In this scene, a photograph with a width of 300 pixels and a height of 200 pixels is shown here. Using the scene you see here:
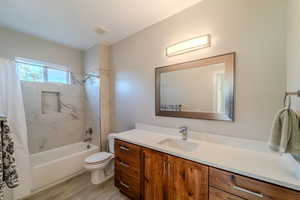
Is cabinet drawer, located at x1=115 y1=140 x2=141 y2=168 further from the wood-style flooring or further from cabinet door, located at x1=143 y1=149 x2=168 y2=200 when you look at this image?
the wood-style flooring

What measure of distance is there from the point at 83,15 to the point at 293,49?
2.35m

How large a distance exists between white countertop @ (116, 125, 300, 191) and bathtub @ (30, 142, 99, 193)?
1.46m

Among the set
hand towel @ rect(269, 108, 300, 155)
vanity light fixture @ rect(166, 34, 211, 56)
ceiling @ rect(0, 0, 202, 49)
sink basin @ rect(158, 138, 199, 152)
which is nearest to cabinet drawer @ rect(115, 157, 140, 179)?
sink basin @ rect(158, 138, 199, 152)

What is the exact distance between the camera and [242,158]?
1.13 meters

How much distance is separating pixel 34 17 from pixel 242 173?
120 inches

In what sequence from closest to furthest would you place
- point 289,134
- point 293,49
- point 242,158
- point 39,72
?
point 289,134, point 293,49, point 242,158, point 39,72

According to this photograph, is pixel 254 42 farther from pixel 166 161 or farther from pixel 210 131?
pixel 166 161

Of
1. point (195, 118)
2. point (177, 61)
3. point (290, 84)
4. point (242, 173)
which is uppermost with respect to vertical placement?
point (177, 61)

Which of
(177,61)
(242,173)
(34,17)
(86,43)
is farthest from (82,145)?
(242,173)

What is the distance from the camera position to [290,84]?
1.05m

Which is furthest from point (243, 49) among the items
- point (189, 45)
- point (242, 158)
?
point (242, 158)

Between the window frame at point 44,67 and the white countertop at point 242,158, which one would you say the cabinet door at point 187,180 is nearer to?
the white countertop at point 242,158

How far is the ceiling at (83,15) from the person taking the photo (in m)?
1.62

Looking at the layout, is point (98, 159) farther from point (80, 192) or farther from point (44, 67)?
point (44, 67)
